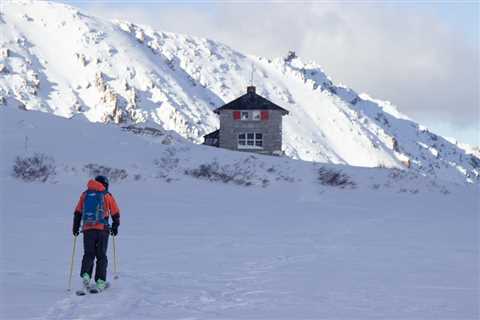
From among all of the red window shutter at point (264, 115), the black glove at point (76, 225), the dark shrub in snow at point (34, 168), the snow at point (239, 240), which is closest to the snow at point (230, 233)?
the snow at point (239, 240)

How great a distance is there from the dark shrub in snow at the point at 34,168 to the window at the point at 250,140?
2394cm

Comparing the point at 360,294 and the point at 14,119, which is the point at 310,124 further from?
the point at 360,294

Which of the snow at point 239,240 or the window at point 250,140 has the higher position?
the window at point 250,140

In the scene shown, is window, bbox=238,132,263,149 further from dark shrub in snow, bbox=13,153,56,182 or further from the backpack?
the backpack

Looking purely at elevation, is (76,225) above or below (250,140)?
below

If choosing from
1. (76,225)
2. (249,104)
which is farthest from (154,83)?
(76,225)

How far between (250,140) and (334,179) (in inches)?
886

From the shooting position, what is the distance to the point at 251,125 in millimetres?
53031

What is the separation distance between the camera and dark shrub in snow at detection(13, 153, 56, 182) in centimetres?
2720

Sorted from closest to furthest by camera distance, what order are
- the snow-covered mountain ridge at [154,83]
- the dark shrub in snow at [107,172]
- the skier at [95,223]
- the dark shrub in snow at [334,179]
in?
1. the skier at [95,223]
2. the dark shrub in snow at [107,172]
3. the dark shrub in snow at [334,179]
4. the snow-covered mountain ridge at [154,83]

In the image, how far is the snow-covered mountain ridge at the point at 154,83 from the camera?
376 feet

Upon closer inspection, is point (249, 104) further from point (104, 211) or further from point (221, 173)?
point (104, 211)

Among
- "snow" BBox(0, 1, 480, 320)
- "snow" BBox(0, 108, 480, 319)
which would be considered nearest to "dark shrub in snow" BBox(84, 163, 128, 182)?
"snow" BBox(0, 1, 480, 320)

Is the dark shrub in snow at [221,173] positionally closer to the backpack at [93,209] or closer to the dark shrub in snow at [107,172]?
the dark shrub in snow at [107,172]
